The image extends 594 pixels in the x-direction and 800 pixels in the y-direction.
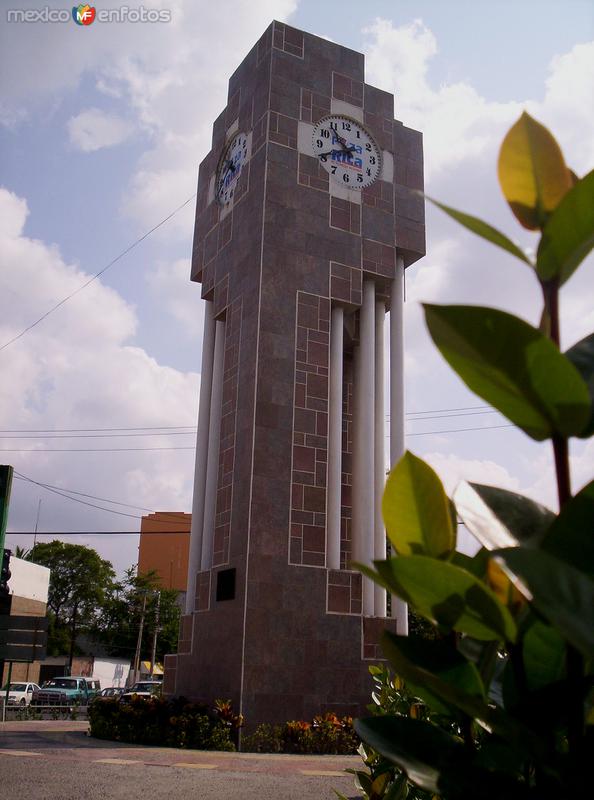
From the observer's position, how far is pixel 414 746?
1.07 m

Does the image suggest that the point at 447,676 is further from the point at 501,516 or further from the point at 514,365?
the point at 514,365

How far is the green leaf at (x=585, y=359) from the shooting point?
1004mm

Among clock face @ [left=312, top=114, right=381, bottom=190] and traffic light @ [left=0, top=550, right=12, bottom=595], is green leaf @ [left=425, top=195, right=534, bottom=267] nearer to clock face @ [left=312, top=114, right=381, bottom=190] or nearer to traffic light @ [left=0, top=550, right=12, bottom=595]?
traffic light @ [left=0, top=550, right=12, bottom=595]

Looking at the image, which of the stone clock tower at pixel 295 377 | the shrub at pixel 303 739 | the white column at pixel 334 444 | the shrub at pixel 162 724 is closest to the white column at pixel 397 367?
the stone clock tower at pixel 295 377

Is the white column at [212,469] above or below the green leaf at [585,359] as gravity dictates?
above

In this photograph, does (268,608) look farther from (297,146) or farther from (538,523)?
(538,523)

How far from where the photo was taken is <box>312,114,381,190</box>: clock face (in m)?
14.9

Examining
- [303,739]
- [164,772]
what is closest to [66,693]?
[303,739]

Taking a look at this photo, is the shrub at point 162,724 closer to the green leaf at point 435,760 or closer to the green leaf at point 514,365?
the green leaf at point 435,760

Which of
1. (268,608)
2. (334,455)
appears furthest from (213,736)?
(334,455)

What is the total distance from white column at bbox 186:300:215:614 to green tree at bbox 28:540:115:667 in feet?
102

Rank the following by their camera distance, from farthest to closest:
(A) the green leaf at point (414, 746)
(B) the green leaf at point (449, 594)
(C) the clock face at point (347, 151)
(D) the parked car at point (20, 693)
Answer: (D) the parked car at point (20, 693), (C) the clock face at point (347, 151), (A) the green leaf at point (414, 746), (B) the green leaf at point (449, 594)

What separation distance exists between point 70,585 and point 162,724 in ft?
110

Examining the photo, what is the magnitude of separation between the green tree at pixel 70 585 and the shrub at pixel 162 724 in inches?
1236
